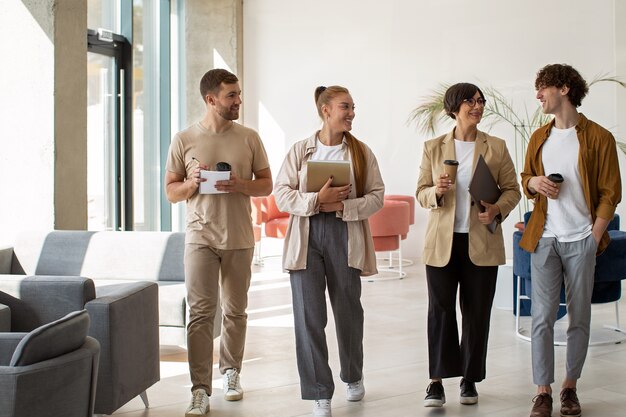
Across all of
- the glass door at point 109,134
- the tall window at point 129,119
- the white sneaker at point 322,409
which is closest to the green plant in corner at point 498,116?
the tall window at point 129,119

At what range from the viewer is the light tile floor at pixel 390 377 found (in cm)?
435

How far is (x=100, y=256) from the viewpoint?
6.12 m

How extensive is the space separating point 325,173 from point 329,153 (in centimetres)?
25

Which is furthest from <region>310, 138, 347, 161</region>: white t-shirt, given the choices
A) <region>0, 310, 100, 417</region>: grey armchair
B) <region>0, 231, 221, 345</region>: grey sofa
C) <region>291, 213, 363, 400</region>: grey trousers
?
<region>0, 231, 221, 345</region>: grey sofa

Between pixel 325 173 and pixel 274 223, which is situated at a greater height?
pixel 325 173

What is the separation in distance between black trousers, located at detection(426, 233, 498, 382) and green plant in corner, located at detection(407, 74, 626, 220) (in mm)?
5764

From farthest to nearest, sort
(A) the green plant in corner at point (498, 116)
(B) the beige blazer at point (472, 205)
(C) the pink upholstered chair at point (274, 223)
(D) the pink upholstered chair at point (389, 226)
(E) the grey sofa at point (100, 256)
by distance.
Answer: (C) the pink upholstered chair at point (274, 223) < (A) the green plant in corner at point (498, 116) < (D) the pink upholstered chair at point (389, 226) < (E) the grey sofa at point (100, 256) < (B) the beige blazer at point (472, 205)

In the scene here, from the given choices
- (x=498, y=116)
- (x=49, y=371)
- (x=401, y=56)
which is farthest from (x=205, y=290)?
(x=401, y=56)

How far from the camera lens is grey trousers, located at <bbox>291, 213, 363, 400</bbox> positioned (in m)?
4.19

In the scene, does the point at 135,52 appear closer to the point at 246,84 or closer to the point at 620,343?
the point at 246,84

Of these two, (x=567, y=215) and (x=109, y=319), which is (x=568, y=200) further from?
(x=109, y=319)

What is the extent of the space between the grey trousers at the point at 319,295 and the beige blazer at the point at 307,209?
52 millimetres

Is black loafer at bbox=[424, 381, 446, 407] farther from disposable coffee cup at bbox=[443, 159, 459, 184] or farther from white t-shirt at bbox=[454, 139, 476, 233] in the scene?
disposable coffee cup at bbox=[443, 159, 459, 184]

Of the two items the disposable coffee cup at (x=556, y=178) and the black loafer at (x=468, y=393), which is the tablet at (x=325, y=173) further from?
the black loafer at (x=468, y=393)
